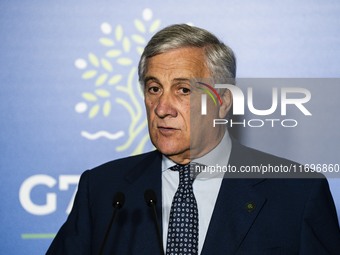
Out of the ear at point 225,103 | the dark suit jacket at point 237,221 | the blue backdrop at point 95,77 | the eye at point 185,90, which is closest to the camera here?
the dark suit jacket at point 237,221

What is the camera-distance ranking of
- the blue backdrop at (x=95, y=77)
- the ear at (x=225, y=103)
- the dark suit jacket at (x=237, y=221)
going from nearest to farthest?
the dark suit jacket at (x=237, y=221) < the ear at (x=225, y=103) < the blue backdrop at (x=95, y=77)

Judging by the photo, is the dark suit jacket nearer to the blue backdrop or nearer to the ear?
the ear

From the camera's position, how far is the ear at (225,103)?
2.00 m

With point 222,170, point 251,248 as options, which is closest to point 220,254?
point 251,248

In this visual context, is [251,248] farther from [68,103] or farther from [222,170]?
[68,103]

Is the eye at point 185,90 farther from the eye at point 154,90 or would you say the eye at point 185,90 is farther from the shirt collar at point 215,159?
the shirt collar at point 215,159

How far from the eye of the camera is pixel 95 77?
7.68 feet

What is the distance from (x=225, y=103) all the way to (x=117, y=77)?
1.69 feet

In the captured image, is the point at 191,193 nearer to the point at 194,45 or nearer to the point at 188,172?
the point at 188,172

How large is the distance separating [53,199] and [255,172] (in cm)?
88

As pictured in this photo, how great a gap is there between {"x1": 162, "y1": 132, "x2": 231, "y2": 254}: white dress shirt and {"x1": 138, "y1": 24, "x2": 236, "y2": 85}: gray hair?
0.23 meters

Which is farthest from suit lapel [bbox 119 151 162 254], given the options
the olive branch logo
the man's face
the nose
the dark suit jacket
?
the olive branch logo

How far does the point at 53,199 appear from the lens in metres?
2.37

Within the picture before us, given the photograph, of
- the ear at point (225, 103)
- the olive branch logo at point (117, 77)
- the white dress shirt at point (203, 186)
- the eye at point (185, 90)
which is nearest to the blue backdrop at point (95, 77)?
the olive branch logo at point (117, 77)
